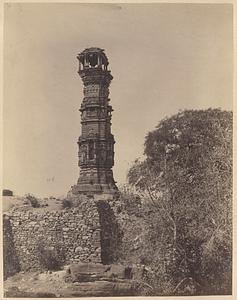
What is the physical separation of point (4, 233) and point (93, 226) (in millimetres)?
479

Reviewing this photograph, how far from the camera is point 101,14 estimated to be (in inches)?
116

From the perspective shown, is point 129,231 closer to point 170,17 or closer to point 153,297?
point 153,297

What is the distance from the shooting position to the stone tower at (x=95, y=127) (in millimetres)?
2963

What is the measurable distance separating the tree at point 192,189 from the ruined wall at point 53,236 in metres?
0.36

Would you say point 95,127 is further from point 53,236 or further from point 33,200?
point 53,236

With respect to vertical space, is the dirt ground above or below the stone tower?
below

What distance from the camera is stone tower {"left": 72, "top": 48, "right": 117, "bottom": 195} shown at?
A: 2963 millimetres

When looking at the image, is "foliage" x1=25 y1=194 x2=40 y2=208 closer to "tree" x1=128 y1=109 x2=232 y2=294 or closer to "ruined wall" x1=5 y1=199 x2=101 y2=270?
"ruined wall" x1=5 y1=199 x2=101 y2=270

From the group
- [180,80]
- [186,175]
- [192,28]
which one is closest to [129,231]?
[186,175]

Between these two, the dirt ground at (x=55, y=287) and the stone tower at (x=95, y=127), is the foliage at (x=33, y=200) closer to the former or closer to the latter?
the stone tower at (x=95, y=127)

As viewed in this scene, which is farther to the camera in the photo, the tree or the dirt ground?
the tree

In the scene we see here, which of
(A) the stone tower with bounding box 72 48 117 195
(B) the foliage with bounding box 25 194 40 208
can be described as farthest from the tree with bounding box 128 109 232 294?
(B) the foliage with bounding box 25 194 40 208

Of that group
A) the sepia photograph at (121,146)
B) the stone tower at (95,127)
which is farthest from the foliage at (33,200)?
the stone tower at (95,127)

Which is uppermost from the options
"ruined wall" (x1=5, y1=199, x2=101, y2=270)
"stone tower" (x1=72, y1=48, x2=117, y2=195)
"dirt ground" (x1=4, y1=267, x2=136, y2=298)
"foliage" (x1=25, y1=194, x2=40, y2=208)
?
"stone tower" (x1=72, y1=48, x2=117, y2=195)
